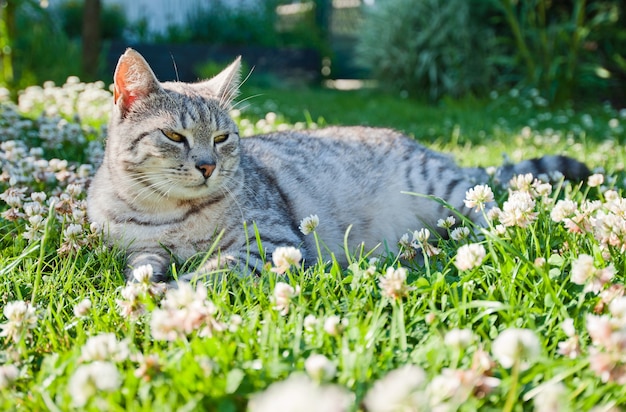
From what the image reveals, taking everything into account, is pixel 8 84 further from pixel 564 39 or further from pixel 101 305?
pixel 564 39

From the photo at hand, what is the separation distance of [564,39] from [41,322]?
847 centimetres

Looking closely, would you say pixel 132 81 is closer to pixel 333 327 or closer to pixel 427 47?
pixel 333 327

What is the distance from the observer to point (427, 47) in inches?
399

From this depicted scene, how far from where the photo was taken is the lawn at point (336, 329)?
1399 millimetres

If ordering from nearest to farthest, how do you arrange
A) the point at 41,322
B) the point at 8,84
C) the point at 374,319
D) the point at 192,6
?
the point at 374,319 < the point at 41,322 < the point at 8,84 < the point at 192,6

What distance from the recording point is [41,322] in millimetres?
1956

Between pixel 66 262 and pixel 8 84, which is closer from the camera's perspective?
pixel 66 262

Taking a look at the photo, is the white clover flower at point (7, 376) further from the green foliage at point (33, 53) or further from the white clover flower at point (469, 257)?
the green foliage at point (33, 53)

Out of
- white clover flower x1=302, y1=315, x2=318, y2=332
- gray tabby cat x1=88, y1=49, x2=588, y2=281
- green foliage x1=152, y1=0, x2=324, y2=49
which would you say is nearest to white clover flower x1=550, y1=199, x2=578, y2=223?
gray tabby cat x1=88, y1=49, x2=588, y2=281

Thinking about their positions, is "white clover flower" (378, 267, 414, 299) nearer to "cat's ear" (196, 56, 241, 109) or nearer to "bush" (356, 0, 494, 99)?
"cat's ear" (196, 56, 241, 109)

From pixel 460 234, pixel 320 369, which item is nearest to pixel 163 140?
pixel 460 234

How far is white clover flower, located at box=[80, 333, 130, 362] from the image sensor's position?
5.06 ft

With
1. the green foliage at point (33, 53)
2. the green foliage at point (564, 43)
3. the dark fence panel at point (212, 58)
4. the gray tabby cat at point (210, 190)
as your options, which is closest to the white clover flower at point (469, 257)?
the gray tabby cat at point (210, 190)

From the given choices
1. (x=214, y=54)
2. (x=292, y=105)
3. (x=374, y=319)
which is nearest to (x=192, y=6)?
(x=214, y=54)
